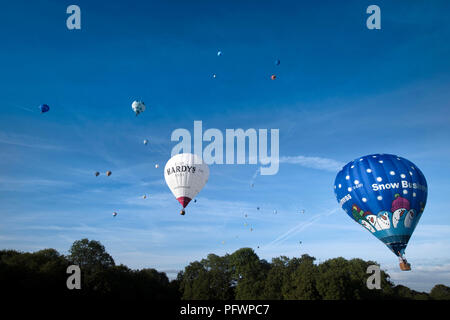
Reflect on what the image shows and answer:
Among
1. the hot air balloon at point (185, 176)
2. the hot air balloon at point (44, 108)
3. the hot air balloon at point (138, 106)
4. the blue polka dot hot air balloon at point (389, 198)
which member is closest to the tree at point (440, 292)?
the blue polka dot hot air balloon at point (389, 198)

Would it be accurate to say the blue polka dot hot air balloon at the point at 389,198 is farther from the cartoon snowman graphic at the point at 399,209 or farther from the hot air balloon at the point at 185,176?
the hot air balloon at the point at 185,176

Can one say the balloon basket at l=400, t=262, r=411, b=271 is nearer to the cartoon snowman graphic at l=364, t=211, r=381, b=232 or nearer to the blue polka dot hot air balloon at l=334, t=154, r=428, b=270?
the blue polka dot hot air balloon at l=334, t=154, r=428, b=270

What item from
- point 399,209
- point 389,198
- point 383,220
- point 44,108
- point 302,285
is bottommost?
point 302,285

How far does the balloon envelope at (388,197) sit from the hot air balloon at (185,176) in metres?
15.6

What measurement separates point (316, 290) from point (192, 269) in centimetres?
2524

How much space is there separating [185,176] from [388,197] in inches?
783

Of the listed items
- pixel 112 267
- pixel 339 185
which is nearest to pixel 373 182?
pixel 339 185

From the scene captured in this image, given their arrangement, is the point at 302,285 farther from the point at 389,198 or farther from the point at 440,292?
the point at 440,292

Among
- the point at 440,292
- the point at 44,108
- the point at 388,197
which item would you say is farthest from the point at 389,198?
the point at 440,292

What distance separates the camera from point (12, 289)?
40.6m

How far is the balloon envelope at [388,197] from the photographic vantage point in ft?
102

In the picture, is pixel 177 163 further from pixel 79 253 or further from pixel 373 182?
pixel 79 253

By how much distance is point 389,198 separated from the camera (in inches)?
1225

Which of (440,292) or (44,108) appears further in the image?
(440,292)
